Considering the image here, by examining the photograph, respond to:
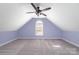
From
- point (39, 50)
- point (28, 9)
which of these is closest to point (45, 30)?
point (28, 9)

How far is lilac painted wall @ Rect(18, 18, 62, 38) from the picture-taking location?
7132 millimetres

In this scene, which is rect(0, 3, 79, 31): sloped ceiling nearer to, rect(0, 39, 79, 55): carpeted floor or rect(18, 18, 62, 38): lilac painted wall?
rect(0, 39, 79, 55): carpeted floor

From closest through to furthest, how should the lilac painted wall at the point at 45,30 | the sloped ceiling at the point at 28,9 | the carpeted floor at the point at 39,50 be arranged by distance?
the sloped ceiling at the point at 28,9
the carpeted floor at the point at 39,50
the lilac painted wall at the point at 45,30

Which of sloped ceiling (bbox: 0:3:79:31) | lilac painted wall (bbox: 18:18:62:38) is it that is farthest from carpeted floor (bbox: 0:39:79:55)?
Answer: lilac painted wall (bbox: 18:18:62:38)

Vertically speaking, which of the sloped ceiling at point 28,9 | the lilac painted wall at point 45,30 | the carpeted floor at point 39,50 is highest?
the sloped ceiling at point 28,9

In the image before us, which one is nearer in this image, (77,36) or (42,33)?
(77,36)

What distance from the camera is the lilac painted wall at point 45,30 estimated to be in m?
7.13

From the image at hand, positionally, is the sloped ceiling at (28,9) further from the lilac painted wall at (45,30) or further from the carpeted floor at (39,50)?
the lilac painted wall at (45,30)

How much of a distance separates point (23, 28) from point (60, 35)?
7.78ft

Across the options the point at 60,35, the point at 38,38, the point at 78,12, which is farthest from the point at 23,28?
the point at 78,12

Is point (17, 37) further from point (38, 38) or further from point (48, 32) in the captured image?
point (48, 32)

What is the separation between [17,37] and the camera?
7031mm

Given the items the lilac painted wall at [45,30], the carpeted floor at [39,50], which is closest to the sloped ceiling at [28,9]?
the carpeted floor at [39,50]

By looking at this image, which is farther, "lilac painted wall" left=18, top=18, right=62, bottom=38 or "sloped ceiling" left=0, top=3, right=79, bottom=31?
"lilac painted wall" left=18, top=18, right=62, bottom=38
